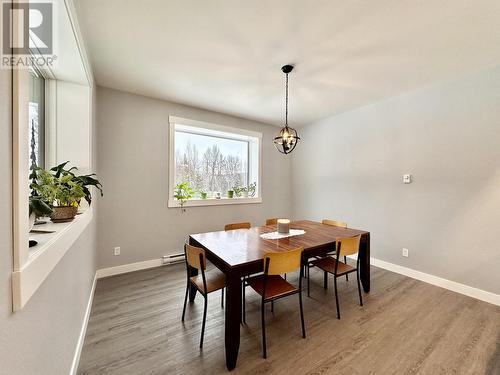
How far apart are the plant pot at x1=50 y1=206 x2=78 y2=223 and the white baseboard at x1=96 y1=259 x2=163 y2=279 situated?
78.6 inches

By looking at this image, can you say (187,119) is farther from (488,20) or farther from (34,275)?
(488,20)

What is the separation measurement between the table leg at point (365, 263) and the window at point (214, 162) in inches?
90.3

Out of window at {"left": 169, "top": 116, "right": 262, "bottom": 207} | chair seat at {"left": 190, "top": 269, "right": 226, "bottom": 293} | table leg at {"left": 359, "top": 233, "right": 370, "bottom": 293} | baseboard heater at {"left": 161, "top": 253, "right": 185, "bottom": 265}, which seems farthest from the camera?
window at {"left": 169, "top": 116, "right": 262, "bottom": 207}

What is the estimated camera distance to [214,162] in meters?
4.16

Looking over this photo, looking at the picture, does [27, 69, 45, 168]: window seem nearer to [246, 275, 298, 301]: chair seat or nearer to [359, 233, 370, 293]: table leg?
[246, 275, 298, 301]: chair seat

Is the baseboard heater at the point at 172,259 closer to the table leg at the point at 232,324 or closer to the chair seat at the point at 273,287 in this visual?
the chair seat at the point at 273,287

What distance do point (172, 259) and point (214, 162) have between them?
193 cm

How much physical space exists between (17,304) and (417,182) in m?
3.94

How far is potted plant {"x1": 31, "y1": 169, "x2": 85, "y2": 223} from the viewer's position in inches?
50.2

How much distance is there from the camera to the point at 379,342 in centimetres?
177

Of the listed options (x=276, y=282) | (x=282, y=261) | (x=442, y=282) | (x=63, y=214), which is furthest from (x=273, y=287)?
(x=442, y=282)

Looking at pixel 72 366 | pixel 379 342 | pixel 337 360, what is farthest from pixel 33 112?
pixel 379 342

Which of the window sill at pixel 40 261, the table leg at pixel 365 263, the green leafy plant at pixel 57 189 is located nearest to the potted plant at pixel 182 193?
the green leafy plant at pixel 57 189

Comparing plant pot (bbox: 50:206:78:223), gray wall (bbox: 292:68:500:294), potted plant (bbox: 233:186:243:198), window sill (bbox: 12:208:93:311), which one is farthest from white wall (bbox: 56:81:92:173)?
gray wall (bbox: 292:68:500:294)
